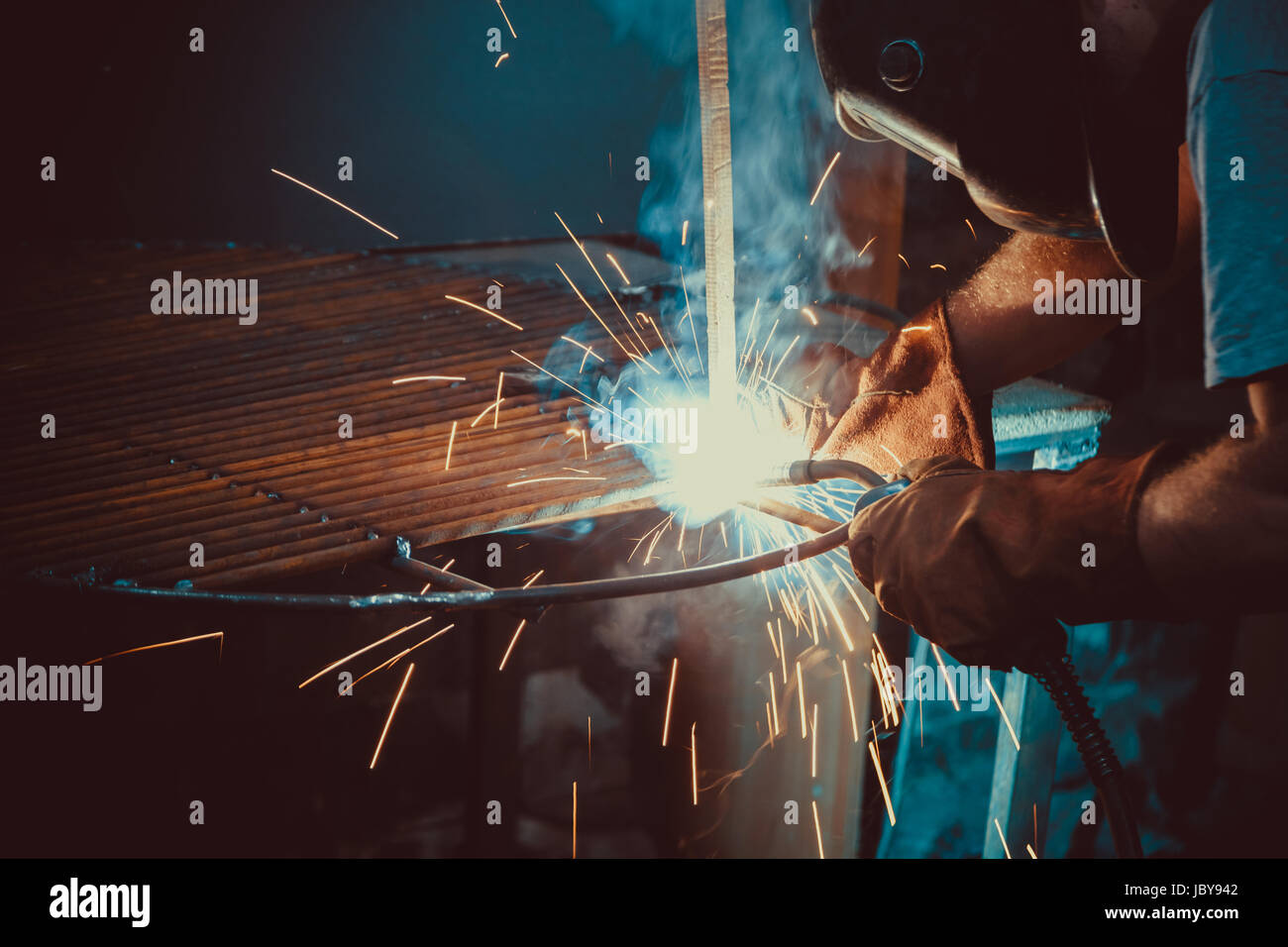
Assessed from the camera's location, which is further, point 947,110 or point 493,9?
point 493,9

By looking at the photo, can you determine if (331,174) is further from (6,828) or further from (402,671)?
(6,828)

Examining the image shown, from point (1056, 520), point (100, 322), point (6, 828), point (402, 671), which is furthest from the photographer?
point (100, 322)

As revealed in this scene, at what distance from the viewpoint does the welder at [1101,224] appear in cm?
95

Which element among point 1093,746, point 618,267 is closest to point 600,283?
point 618,267

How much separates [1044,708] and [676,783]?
1.00 metres

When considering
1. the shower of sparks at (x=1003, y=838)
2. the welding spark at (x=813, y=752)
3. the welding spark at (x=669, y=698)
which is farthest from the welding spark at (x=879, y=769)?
the welding spark at (x=669, y=698)

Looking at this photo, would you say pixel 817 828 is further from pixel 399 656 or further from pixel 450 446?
pixel 450 446

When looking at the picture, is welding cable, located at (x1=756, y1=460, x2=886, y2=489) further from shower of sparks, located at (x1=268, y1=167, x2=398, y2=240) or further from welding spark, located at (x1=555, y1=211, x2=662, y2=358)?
shower of sparks, located at (x1=268, y1=167, x2=398, y2=240)

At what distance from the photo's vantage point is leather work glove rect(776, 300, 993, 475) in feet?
5.81

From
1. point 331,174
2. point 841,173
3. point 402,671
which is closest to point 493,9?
point 331,174

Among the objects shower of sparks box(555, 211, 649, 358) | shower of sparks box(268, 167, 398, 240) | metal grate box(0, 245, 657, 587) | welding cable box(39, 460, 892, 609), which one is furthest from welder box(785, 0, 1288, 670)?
shower of sparks box(268, 167, 398, 240)

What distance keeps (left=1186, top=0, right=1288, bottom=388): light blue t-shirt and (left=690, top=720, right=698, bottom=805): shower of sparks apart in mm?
1623

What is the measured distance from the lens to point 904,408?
71.6 inches

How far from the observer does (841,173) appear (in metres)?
2.91
